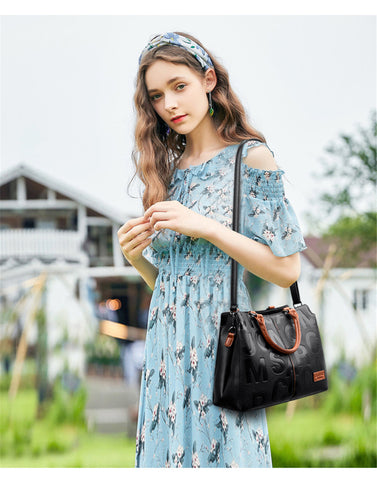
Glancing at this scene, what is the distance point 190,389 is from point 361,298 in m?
4.10

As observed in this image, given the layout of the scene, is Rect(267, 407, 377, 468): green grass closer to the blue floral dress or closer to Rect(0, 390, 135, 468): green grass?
Rect(0, 390, 135, 468): green grass

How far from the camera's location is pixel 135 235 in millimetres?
1053

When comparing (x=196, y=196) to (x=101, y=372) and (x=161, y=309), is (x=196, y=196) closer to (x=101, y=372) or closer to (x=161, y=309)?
(x=161, y=309)

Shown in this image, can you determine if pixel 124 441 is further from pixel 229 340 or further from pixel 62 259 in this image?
pixel 229 340

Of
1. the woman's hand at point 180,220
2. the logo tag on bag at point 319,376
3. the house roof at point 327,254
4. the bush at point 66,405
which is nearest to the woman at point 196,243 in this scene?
the woman's hand at point 180,220

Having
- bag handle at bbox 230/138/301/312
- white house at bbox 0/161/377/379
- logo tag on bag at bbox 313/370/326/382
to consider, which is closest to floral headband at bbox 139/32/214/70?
bag handle at bbox 230/138/301/312

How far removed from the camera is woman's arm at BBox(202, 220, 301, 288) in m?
0.95

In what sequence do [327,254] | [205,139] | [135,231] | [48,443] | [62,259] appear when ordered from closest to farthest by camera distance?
1. [135,231]
2. [205,139]
3. [48,443]
4. [327,254]
5. [62,259]

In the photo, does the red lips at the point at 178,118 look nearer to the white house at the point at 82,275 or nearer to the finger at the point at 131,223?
the finger at the point at 131,223

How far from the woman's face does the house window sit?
4.04 meters

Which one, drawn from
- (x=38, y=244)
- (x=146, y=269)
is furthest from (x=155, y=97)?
(x=38, y=244)

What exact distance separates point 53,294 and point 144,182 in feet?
13.3

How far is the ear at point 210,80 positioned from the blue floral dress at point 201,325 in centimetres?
14

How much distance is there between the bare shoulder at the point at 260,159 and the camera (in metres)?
1.04
